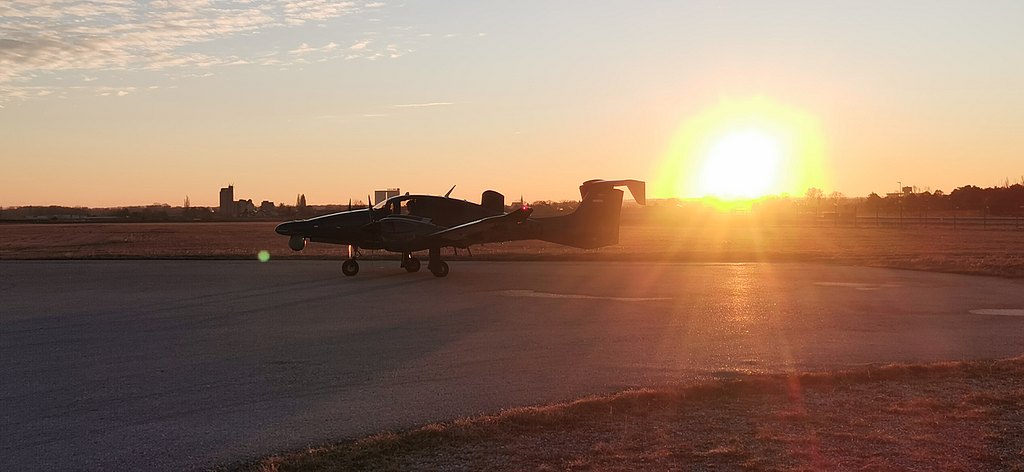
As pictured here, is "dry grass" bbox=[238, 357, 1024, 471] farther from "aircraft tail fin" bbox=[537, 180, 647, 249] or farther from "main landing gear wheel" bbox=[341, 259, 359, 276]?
"aircraft tail fin" bbox=[537, 180, 647, 249]

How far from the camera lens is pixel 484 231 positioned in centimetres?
2238

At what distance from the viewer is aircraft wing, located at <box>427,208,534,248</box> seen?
21.0 meters

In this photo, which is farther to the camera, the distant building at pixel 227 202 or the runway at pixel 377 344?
the distant building at pixel 227 202

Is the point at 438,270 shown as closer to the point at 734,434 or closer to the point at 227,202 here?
the point at 734,434

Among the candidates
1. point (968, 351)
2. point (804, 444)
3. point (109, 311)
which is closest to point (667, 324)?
point (968, 351)

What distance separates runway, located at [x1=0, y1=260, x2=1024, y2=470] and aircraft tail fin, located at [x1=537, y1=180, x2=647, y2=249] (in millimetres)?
2985

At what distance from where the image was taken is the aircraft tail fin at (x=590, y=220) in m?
24.0

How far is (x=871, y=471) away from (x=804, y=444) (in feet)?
2.21

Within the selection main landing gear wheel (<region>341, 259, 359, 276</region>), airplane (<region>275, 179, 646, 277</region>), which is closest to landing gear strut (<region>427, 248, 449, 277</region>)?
airplane (<region>275, 179, 646, 277</region>)

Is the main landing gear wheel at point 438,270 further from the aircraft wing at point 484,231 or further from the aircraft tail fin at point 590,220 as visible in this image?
the aircraft tail fin at point 590,220

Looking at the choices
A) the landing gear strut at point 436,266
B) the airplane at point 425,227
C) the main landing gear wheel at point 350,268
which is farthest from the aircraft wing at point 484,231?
the main landing gear wheel at point 350,268

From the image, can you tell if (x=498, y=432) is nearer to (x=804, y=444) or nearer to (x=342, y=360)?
(x=804, y=444)

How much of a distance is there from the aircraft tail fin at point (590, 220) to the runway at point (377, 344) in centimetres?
298

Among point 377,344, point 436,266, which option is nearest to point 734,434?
point 377,344
